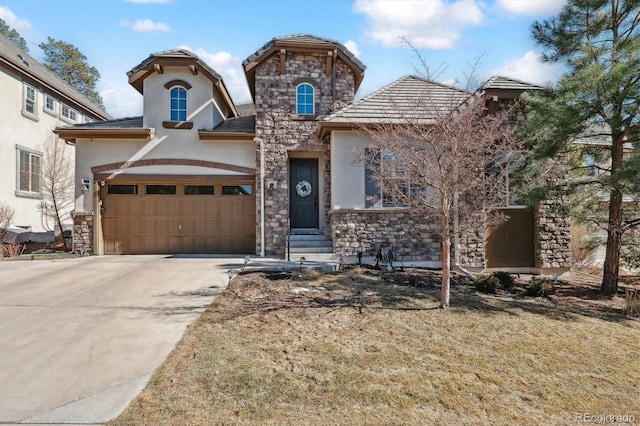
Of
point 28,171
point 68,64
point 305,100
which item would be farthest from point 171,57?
point 68,64

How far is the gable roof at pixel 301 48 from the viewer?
1077 centimetres

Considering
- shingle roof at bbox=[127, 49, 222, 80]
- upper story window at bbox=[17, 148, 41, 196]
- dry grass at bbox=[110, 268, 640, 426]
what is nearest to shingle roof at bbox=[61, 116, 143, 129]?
shingle roof at bbox=[127, 49, 222, 80]

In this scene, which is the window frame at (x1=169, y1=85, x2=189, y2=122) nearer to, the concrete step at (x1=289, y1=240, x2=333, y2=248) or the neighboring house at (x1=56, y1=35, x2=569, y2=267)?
the neighboring house at (x1=56, y1=35, x2=569, y2=267)

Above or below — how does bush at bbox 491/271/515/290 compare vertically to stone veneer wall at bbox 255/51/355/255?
below

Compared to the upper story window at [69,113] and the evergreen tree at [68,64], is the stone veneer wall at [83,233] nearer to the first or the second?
the upper story window at [69,113]

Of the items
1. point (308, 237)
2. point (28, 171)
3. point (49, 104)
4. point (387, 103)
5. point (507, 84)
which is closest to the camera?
point (507, 84)

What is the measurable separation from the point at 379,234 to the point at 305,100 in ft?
16.6

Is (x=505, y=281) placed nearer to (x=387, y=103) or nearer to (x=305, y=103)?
(x=387, y=103)

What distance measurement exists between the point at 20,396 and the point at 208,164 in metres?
8.76

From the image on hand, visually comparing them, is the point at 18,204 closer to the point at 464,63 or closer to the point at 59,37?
the point at 464,63

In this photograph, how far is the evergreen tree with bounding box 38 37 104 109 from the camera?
2588 cm

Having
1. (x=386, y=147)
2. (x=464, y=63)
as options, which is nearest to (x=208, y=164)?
(x=386, y=147)

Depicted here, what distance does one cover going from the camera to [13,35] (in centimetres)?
2584

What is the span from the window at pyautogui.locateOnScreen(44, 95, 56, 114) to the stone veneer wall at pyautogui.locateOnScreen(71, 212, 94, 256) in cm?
856
